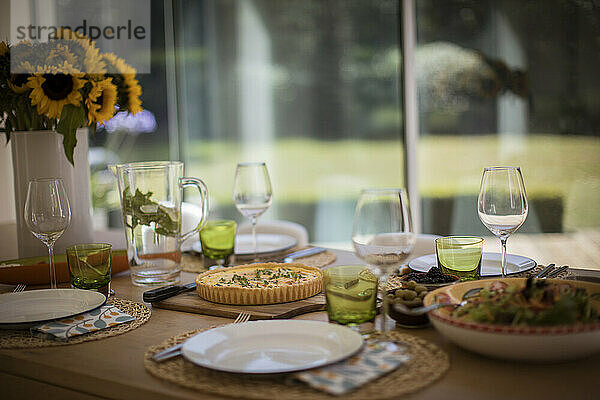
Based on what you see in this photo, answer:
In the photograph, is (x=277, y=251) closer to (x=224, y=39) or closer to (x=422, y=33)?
(x=422, y=33)

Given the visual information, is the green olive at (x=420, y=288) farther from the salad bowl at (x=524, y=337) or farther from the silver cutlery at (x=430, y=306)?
the salad bowl at (x=524, y=337)

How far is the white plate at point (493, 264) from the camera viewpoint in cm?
132

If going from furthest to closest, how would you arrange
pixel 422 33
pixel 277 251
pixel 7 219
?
pixel 422 33, pixel 7 219, pixel 277 251

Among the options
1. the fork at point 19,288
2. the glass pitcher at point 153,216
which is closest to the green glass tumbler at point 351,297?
the glass pitcher at point 153,216

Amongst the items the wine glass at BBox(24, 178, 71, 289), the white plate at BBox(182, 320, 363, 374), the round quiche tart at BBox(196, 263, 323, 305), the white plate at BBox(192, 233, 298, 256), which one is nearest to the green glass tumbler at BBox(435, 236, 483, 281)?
the round quiche tart at BBox(196, 263, 323, 305)

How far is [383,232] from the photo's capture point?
3.04ft

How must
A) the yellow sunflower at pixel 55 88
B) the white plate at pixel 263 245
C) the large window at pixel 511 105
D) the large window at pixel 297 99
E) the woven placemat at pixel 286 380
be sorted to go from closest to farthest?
1. the woven placemat at pixel 286 380
2. the yellow sunflower at pixel 55 88
3. the white plate at pixel 263 245
4. the large window at pixel 511 105
5. the large window at pixel 297 99

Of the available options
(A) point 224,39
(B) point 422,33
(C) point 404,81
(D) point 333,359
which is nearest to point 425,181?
(C) point 404,81

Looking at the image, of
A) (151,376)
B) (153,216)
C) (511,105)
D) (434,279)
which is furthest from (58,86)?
(511,105)

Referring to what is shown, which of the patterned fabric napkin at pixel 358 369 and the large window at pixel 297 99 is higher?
the large window at pixel 297 99

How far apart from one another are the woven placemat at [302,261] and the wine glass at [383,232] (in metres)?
0.67

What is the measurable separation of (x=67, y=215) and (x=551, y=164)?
9.40 ft

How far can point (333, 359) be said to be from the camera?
0.84 meters

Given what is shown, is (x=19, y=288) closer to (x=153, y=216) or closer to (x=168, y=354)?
(x=153, y=216)
